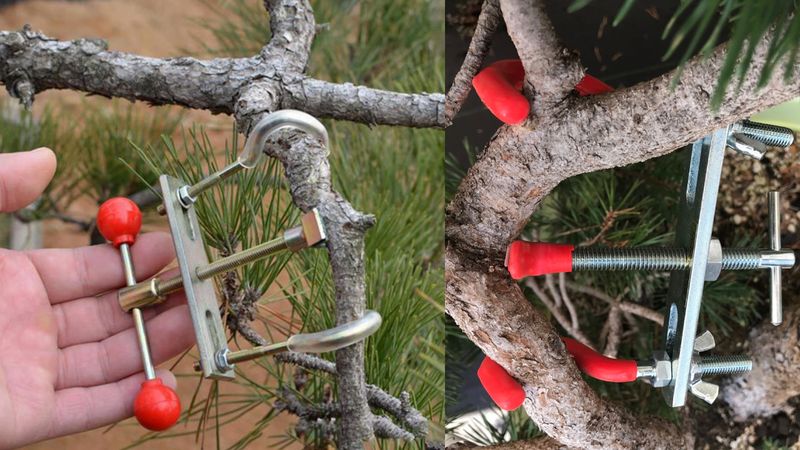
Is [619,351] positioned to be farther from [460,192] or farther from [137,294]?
[137,294]

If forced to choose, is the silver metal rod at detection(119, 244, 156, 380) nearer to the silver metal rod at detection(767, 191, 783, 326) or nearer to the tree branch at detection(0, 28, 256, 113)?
the tree branch at detection(0, 28, 256, 113)

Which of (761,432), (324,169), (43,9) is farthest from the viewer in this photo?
(43,9)

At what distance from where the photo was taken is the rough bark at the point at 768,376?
529 mm

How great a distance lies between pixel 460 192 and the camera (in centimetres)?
46

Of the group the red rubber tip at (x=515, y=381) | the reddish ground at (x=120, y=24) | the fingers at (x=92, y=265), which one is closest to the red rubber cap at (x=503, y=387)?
the red rubber tip at (x=515, y=381)

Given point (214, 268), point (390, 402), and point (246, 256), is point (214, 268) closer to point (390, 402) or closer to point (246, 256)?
point (246, 256)

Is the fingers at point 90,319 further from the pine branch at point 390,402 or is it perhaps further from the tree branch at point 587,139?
the tree branch at point 587,139

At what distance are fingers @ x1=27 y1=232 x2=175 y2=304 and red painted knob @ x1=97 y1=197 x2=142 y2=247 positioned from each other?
1 centimetres

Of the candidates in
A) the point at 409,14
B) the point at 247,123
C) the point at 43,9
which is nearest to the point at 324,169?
the point at 247,123

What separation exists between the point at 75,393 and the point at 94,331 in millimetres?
40

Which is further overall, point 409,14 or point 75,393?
point 409,14

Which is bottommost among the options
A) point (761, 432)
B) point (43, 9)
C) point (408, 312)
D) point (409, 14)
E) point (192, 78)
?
point (761, 432)

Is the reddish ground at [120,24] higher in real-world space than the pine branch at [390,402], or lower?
higher

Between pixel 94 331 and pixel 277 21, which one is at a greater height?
pixel 277 21
